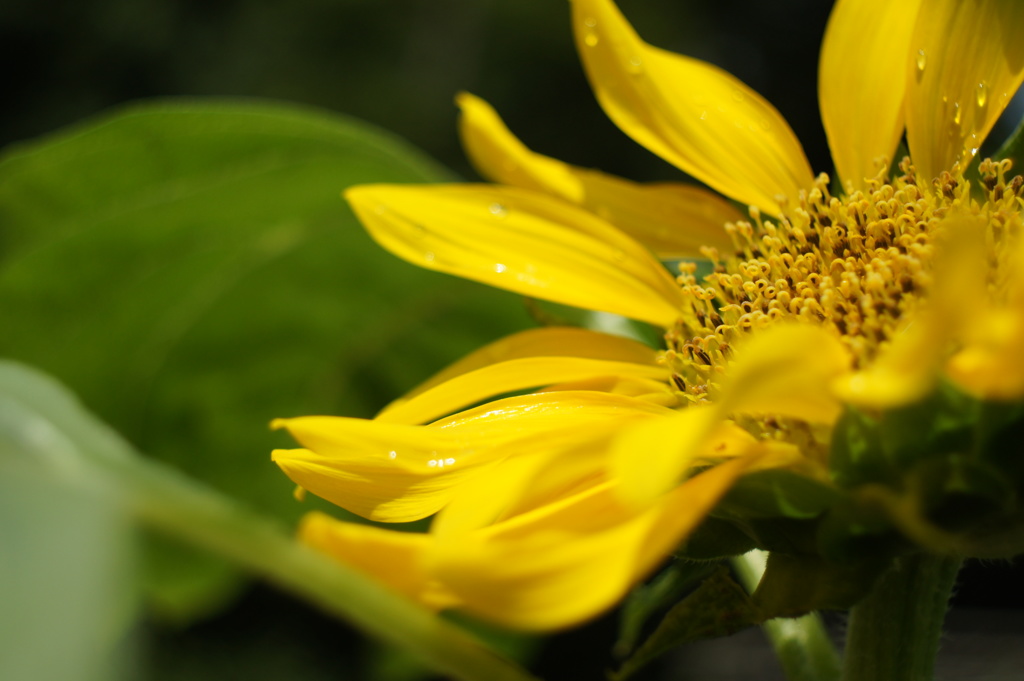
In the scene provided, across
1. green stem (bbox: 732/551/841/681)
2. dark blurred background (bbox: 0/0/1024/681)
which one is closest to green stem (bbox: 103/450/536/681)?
green stem (bbox: 732/551/841/681)

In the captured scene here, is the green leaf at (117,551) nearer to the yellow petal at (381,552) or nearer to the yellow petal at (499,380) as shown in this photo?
the yellow petal at (381,552)

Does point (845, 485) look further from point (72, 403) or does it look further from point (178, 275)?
point (178, 275)

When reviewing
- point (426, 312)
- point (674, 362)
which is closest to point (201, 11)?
point (426, 312)

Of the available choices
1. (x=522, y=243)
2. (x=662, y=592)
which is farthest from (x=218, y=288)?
(x=662, y=592)

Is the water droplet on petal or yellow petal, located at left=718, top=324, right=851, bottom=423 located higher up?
the water droplet on petal

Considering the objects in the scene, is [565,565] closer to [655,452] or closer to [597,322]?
[655,452]

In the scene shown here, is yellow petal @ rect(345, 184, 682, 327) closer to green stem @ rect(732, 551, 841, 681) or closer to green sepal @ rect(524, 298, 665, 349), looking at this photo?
green sepal @ rect(524, 298, 665, 349)

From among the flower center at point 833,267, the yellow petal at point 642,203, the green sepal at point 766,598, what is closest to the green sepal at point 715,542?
the green sepal at point 766,598
